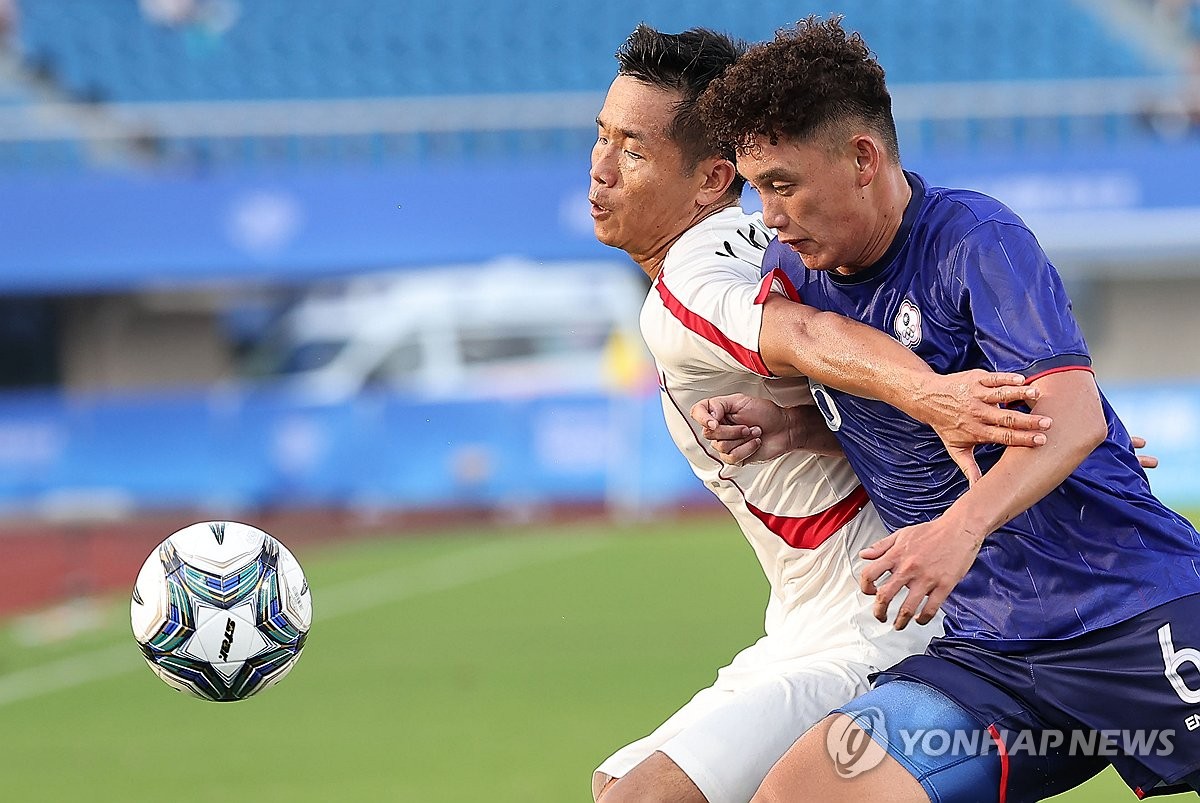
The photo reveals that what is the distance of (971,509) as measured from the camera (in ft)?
10.1

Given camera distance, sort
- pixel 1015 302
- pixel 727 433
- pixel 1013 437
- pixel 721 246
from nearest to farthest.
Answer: pixel 1013 437 < pixel 1015 302 < pixel 727 433 < pixel 721 246

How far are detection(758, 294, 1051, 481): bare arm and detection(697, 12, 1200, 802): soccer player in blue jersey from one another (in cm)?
10

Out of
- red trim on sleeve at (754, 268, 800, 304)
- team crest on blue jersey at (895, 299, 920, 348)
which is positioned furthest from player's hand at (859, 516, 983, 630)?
red trim on sleeve at (754, 268, 800, 304)

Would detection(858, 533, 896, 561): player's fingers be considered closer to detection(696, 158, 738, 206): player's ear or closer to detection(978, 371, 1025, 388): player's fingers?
detection(978, 371, 1025, 388): player's fingers

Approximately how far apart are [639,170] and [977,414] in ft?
4.41

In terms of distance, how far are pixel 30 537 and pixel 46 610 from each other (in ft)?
15.8

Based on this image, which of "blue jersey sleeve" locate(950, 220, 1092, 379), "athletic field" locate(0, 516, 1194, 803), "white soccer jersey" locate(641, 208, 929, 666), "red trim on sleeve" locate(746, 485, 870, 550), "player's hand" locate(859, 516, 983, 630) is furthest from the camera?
"athletic field" locate(0, 516, 1194, 803)

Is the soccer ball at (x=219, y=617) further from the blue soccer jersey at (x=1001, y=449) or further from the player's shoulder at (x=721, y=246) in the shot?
the blue soccer jersey at (x=1001, y=449)

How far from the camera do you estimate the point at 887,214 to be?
11.7ft

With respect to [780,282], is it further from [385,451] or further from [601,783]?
[385,451]

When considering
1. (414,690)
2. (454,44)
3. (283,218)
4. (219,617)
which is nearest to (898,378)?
(219,617)

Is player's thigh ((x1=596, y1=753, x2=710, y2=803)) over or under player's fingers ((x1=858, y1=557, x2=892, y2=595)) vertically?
under

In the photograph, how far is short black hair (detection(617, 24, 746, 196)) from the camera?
4176mm

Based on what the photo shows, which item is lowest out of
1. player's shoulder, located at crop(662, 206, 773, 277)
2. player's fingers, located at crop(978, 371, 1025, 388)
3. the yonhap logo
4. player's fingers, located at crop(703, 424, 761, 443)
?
the yonhap logo
